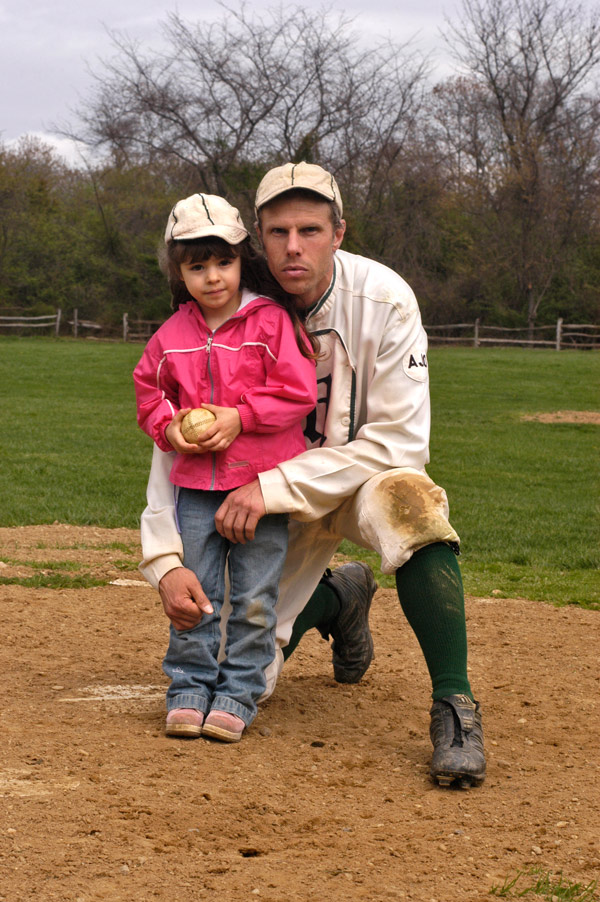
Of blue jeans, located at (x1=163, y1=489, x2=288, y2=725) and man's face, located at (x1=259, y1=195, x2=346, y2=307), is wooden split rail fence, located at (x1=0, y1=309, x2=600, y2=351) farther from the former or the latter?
blue jeans, located at (x1=163, y1=489, x2=288, y2=725)

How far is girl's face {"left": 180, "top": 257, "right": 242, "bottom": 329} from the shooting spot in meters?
2.99

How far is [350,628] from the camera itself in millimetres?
3559

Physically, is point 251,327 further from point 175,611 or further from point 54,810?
point 54,810

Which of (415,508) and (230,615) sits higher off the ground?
(415,508)

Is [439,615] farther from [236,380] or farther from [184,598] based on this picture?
[236,380]

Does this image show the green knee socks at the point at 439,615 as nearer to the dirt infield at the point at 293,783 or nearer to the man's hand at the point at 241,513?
the dirt infield at the point at 293,783

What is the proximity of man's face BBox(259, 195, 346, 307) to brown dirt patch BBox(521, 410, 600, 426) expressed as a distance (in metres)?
13.4

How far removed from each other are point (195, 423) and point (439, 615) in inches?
34.5

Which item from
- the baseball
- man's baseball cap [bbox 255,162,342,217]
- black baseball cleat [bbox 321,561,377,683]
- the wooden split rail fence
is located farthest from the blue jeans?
the wooden split rail fence

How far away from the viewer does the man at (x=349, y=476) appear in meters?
2.84

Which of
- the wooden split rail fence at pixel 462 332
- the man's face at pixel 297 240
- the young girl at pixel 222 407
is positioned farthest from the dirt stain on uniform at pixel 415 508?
the wooden split rail fence at pixel 462 332

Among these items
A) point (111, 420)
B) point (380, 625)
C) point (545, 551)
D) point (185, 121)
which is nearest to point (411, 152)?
point (185, 121)

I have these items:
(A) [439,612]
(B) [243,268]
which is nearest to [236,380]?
(B) [243,268]

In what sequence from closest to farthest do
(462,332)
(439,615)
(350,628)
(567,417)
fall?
(439,615)
(350,628)
(567,417)
(462,332)
